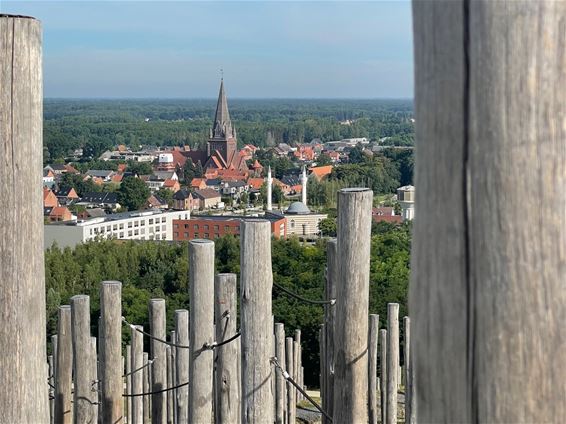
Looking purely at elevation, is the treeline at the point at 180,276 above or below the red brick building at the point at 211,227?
above

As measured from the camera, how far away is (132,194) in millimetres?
73750

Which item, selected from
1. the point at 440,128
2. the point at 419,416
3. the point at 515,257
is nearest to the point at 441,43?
the point at 440,128

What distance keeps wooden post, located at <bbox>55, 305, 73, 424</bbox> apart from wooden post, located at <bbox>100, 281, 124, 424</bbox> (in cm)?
38

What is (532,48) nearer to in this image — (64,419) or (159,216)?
(64,419)

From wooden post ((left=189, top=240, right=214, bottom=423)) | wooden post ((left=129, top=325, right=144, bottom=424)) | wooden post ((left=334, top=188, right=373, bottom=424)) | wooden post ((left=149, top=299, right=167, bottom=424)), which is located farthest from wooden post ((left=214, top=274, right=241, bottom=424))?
wooden post ((left=129, top=325, right=144, bottom=424))

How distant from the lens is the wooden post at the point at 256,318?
148 inches

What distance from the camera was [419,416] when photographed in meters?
1.37

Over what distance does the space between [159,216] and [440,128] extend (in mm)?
60530

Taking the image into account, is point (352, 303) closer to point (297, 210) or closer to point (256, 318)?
point (256, 318)

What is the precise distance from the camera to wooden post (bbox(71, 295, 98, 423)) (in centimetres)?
485

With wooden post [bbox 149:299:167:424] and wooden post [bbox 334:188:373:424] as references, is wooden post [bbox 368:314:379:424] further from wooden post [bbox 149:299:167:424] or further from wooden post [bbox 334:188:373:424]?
wooden post [bbox 334:188:373:424]

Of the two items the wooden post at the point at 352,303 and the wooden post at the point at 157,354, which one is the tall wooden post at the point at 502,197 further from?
the wooden post at the point at 157,354

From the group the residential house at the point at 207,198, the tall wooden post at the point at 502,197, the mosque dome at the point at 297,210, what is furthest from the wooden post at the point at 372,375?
the residential house at the point at 207,198

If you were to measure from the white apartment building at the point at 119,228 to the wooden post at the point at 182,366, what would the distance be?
44315mm
